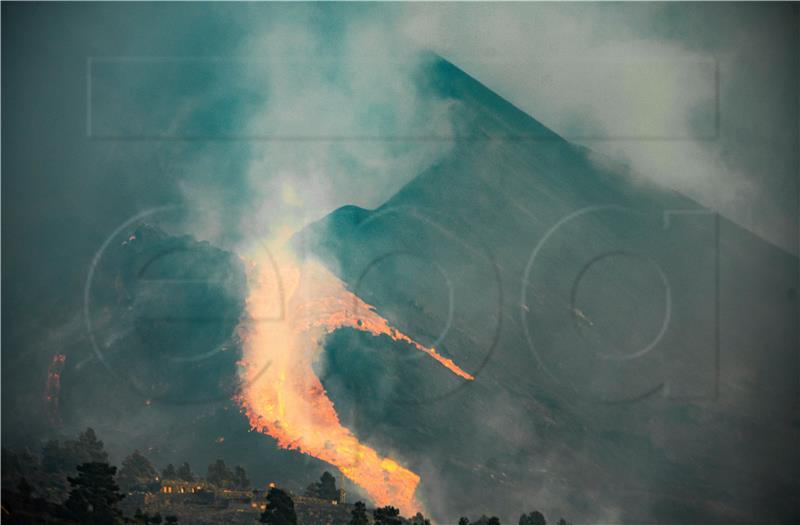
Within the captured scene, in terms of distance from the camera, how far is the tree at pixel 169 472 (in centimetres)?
1634

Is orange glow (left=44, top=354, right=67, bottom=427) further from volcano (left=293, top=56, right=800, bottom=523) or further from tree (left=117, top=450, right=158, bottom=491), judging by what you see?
volcano (left=293, top=56, right=800, bottom=523)

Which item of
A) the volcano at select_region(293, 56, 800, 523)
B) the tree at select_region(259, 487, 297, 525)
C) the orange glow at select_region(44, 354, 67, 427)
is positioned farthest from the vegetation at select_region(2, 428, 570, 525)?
the volcano at select_region(293, 56, 800, 523)

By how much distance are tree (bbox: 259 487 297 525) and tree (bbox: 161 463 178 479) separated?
6.26ft

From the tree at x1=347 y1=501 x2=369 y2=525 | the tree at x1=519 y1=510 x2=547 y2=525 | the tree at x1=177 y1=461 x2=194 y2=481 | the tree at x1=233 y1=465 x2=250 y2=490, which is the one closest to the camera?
the tree at x1=347 y1=501 x2=369 y2=525

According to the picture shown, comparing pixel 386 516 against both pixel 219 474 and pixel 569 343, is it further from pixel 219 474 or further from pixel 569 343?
pixel 569 343

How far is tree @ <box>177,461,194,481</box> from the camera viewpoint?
1643 cm

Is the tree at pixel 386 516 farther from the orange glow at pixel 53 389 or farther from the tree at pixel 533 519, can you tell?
the orange glow at pixel 53 389

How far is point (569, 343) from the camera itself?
54.5ft

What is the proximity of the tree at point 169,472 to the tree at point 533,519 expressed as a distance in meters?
5.98

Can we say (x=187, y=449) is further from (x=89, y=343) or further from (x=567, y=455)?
(x=567, y=455)

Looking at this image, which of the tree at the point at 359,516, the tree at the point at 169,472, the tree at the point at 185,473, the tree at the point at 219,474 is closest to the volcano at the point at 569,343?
the tree at the point at 359,516

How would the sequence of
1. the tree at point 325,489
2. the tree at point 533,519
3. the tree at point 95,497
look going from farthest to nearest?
the tree at point 325,489 < the tree at point 533,519 < the tree at point 95,497

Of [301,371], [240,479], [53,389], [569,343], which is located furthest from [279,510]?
[569,343]

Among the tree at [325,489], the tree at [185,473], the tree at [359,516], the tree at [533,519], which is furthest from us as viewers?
the tree at [185,473]
